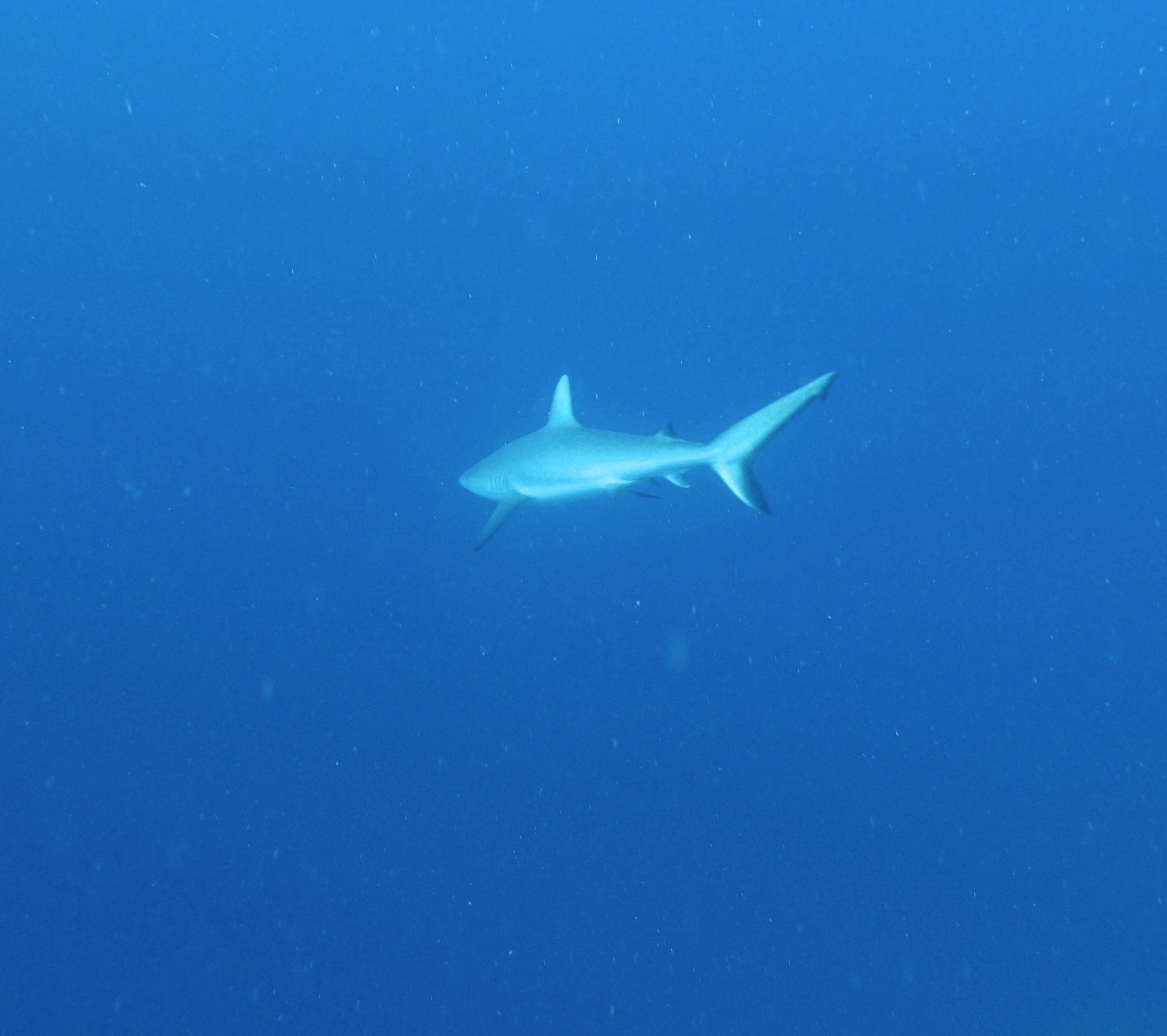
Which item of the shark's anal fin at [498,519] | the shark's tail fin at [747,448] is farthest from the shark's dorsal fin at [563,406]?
the shark's tail fin at [747,448]

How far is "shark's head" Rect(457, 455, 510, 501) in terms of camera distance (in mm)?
6094

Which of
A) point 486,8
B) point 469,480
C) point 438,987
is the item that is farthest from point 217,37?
point 438,987

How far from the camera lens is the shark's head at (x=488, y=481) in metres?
6.09

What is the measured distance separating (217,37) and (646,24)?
9.63m

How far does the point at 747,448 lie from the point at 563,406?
6.96ft

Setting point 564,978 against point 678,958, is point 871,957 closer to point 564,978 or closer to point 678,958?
point 678,958

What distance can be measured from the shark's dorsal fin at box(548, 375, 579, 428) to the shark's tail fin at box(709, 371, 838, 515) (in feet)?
6.17

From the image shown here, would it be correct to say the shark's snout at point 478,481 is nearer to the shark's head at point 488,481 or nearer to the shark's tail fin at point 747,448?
the shark's head at point 488,481

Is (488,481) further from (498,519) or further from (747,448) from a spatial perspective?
(747,448)

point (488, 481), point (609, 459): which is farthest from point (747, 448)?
point (488, 481)

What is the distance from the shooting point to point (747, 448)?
4.57 m

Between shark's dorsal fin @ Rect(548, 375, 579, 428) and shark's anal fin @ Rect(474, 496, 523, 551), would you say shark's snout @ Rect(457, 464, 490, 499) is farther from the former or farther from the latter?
shark's dorsal fin @ Rect(548, 375, 579, 428)

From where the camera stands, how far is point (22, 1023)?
9258 mm

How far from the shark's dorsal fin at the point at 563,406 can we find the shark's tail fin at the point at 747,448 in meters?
1.88
